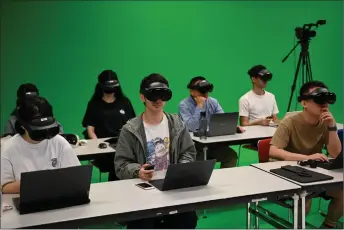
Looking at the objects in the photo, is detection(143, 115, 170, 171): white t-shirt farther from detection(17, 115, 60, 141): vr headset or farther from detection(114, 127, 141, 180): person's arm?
detection(17, 115, 60, 141): vr headset

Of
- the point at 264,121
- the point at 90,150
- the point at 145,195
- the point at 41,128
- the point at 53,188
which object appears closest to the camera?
the point at 53,188

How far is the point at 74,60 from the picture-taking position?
5.67m

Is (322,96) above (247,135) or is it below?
above

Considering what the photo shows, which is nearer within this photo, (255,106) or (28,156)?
(28,156)

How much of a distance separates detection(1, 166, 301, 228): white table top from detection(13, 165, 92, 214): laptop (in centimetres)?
4

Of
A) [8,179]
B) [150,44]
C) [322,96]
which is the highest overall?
[150,44]

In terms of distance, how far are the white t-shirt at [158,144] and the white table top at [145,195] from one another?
0.26 m

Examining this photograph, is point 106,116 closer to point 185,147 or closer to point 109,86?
point 109,86

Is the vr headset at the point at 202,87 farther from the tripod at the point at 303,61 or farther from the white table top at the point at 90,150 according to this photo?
the tripod at the point at 303,61

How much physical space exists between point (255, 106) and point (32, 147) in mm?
3124

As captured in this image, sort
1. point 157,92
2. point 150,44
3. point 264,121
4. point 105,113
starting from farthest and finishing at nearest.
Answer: point 150,44 < point 264,121 < point 105,113 < point 157,92

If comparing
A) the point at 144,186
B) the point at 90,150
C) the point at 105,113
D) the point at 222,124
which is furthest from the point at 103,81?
the point at 144,186

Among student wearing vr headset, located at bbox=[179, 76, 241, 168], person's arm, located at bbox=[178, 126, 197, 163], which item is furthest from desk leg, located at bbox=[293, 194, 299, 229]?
student wearing vr headset, located at bbox=[179, 76, 241, 168]

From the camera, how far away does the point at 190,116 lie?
4.41 m
